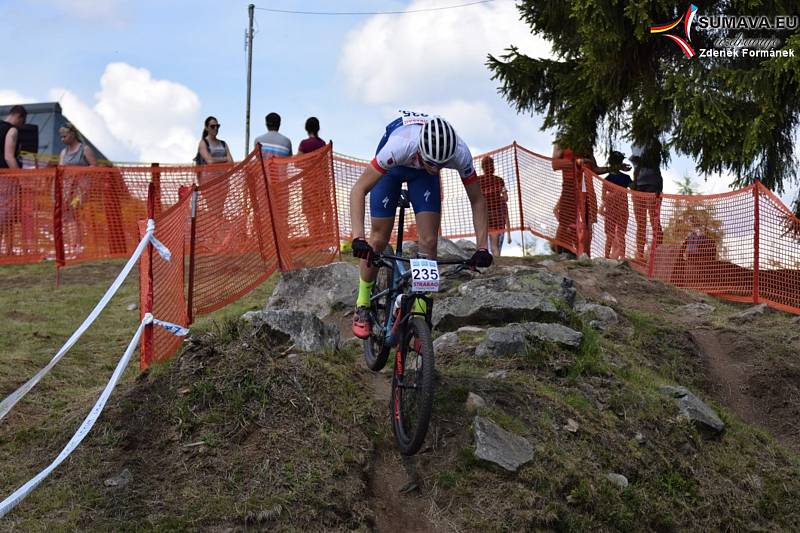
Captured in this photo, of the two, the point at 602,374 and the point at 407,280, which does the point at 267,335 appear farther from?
the point at 602,374

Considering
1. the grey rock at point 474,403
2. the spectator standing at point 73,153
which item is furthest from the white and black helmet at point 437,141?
the spectator standing at point 73,153

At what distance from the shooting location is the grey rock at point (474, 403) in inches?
259

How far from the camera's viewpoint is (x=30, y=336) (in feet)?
→ 34.2

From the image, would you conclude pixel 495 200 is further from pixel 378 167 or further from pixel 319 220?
pixel 378 167

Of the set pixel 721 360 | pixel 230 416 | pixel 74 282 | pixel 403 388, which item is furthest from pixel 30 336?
pixel 721 360

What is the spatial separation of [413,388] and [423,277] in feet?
2.36

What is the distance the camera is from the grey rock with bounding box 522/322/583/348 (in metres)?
7.94

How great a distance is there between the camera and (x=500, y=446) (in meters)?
6.27

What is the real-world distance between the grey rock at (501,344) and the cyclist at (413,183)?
4.04 feet

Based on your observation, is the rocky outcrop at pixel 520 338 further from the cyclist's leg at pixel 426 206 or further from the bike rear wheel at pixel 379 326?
the cyclist's leg at pixel 426 206

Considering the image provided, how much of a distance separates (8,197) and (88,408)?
27.3 ft

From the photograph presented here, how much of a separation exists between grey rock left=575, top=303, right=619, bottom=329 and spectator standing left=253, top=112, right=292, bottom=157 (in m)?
5.56

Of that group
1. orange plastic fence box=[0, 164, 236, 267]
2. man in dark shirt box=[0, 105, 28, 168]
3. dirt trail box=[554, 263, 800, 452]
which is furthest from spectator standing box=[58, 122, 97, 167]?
dirt trail box=[554, 263, 800, 452]

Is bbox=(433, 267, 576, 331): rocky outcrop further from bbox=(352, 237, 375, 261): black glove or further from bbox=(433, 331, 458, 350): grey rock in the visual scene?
bbox=(352, 237, 375, 261): black glove
